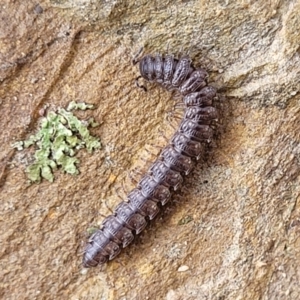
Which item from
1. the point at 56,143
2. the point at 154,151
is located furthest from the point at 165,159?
→ the point at 56,143

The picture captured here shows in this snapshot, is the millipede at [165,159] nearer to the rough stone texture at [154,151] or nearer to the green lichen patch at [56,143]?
the rough stone texture at [154,151]

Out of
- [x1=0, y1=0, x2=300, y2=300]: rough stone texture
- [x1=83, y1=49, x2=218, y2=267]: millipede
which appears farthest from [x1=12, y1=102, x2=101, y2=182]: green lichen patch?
[x1=83, y1=49, x2=218, y2=267]: millipede

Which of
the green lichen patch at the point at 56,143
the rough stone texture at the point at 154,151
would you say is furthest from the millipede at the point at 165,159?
the green lichen patch at the point at 56,143

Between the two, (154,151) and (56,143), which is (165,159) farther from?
(56,143)

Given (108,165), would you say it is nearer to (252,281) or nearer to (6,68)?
(6,68)

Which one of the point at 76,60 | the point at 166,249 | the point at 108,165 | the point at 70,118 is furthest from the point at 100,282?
the point at 76,60

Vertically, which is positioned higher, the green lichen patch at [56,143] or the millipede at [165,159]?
the green lichen patch at [56,143]
